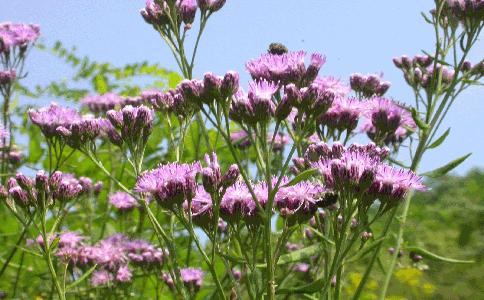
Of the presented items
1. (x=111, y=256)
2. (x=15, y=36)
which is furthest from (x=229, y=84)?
(x=15, y=36)

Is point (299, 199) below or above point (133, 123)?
below

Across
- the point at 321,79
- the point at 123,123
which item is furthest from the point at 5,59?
the point at 321,79

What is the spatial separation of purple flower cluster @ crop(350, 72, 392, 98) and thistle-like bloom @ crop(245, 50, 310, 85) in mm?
928

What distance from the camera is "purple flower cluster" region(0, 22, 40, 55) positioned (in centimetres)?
395

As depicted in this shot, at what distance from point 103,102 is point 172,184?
3128mm

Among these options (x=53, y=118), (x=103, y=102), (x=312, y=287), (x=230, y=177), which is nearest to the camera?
(x=312, y=287)

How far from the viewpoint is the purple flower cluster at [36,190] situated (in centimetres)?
240

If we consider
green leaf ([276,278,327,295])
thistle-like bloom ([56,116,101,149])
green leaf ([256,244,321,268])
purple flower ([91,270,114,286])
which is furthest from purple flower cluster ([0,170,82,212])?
green leaf ([276,278,327,295])

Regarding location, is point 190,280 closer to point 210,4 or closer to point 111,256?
point 111,256

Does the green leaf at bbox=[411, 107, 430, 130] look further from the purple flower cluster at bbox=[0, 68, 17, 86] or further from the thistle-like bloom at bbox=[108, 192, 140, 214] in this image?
the purple flower cluster at bbox=[0, 68, 17, 86]

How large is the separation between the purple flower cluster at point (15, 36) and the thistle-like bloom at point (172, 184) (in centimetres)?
284

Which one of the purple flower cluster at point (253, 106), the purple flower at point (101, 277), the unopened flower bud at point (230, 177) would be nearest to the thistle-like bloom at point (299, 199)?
the unopened flower bud at point (230, 177)

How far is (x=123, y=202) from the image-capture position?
380cm

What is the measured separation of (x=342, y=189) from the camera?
186cm
